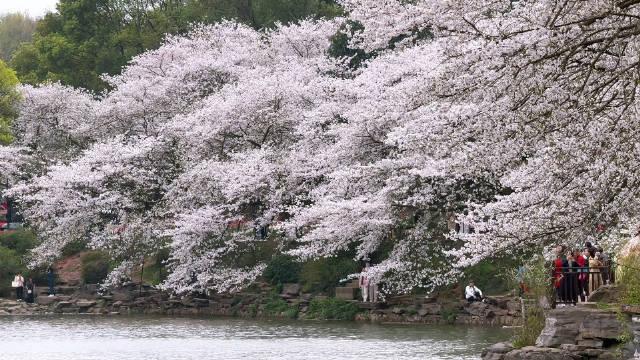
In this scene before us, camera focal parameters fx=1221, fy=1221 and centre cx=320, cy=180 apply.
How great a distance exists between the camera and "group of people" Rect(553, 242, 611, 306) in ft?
73.8

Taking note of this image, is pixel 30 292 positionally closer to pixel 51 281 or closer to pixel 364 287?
pixel 51 281

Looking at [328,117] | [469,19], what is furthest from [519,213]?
[328,117]

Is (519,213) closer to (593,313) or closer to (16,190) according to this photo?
(593,313)

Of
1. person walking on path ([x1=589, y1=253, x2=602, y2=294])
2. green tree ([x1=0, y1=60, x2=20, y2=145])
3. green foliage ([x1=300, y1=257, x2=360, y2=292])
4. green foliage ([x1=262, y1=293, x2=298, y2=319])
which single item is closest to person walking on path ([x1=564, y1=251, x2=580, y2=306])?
person walking on path ([x1=589, y1=253, x2=602, y2=294])

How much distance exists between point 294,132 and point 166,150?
27.6 ft

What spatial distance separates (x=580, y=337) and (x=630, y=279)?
2262mm

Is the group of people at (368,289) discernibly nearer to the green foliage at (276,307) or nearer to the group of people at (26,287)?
the green foliage at (276,307)

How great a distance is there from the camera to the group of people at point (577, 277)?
886 inches

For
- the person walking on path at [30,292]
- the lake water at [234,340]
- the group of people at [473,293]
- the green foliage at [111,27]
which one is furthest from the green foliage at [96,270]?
the group of people at [473,293]

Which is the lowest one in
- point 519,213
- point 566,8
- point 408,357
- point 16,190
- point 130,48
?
point 408,357

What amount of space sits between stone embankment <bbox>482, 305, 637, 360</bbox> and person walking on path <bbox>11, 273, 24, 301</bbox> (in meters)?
31.6

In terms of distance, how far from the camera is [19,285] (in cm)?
4938

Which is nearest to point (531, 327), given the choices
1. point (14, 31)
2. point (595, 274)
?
point (595, 274)

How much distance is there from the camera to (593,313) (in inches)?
807
